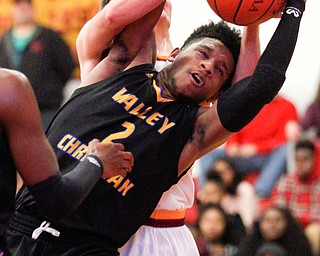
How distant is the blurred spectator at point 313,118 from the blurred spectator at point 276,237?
1481mm

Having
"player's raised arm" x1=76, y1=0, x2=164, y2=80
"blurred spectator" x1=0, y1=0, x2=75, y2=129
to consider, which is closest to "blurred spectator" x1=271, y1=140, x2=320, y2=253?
"blurred spectator" x1=0, y1=0, x2=75, y2=129

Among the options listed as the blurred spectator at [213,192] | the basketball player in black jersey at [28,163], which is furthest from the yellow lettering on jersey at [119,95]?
the blurred spectator at [213,192]

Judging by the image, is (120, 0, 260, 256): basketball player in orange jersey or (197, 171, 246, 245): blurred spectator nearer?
(120, 0, 260, 256): basketball player in orange jersey

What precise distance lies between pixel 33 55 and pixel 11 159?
5669 mm

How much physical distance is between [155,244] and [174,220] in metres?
0.18

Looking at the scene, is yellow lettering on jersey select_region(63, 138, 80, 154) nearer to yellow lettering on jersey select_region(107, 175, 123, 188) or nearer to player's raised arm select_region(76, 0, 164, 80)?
yellow lettering on jersey select_region(107, 175, 123, 188)

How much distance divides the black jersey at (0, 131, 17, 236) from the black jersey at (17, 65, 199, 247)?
620mm

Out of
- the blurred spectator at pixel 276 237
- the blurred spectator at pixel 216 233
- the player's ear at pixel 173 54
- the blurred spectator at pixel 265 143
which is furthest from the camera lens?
the blurred spectator at pixel 265 143

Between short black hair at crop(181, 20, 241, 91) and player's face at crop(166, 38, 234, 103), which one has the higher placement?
short black hair at crop(181, 20, 241, 91)

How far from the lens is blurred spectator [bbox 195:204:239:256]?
8.27 m

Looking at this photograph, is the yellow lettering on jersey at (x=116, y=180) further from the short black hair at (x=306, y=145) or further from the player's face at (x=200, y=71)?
the short black hair at (x=306, y=145)

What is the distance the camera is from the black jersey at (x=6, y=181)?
3842 mm

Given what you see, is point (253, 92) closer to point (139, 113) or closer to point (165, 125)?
point (165, 125)

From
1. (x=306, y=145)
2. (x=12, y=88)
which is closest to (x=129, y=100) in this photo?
(x=12, y=88)
